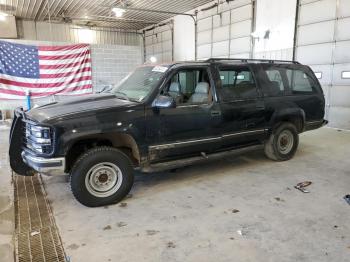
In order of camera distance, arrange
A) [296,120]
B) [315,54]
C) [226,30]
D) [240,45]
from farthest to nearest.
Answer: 1. [226,30]
2. [240,45]
3. [315,54]
4. [296,120]

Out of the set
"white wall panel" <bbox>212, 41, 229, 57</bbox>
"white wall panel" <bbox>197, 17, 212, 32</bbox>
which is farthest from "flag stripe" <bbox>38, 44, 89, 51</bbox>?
"white wall panel" <bbox>212, 41, 229, 57</bbox>

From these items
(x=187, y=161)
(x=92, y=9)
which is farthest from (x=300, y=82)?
(x=92, y=9)

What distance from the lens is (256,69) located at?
446cm

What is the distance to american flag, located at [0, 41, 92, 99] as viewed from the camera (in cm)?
1001

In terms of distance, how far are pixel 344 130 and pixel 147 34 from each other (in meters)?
13.5

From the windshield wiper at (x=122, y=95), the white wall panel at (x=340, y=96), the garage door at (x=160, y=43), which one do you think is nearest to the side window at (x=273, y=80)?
the windshield wiper at (x=122, y=95)

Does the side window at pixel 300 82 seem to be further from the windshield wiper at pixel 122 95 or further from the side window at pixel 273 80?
the windshield wiper at pixel 122 95

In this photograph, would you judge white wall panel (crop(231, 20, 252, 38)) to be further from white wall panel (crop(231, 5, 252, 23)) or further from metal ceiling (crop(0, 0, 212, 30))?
metal ceiling (crop(0, 0, 212, 30))

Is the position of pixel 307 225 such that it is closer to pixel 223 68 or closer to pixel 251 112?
pixel 251 112

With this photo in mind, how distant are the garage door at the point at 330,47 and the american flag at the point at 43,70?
8050 millimetres

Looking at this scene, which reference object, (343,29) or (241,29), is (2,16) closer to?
(241,29)

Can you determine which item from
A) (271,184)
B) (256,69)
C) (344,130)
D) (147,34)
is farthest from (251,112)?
(147,34)

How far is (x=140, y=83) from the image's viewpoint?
3936 mm

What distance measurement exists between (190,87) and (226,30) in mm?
8423
